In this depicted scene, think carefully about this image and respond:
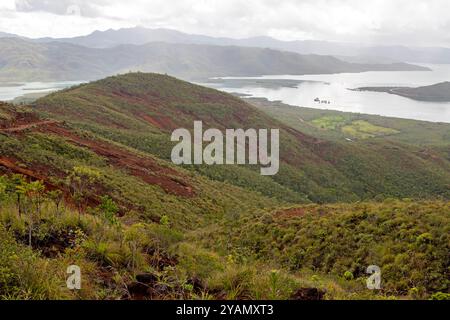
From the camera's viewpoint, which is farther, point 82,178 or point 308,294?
point 82,178

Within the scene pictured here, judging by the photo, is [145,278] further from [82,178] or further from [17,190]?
[82,178]

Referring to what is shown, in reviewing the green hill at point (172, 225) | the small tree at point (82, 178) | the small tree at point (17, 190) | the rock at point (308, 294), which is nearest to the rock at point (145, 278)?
the green hill at point (172, 225)

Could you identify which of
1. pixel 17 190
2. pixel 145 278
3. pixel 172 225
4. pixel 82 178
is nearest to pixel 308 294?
pixel 145 278

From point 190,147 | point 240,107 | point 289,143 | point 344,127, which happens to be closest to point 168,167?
point 190,147

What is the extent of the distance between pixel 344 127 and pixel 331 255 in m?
110

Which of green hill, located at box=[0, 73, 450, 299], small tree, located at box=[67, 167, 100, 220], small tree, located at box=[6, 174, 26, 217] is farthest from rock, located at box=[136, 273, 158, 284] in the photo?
small tree, located at box=[67, 167, 100, 220]

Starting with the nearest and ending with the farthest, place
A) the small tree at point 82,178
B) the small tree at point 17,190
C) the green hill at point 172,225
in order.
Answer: the green hill at point 172,225 < the small tree at point 17,190 < the small tree at point 82,178

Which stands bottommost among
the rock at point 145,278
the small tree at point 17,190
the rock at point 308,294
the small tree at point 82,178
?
the small tree at point 82,178

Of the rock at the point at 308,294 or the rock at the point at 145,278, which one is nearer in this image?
the rock at the point at 308,294

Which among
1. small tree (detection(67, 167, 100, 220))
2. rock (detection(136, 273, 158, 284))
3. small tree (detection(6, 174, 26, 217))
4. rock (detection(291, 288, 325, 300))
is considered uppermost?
small tree (detection(6, 174, 26, 217))

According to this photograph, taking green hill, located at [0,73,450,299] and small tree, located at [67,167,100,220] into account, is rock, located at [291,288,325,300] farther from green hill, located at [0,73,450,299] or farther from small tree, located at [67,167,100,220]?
small tree, located at [67,167,100,220]

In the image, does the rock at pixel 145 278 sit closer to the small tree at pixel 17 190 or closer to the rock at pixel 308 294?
the rock at pixel 308 294
